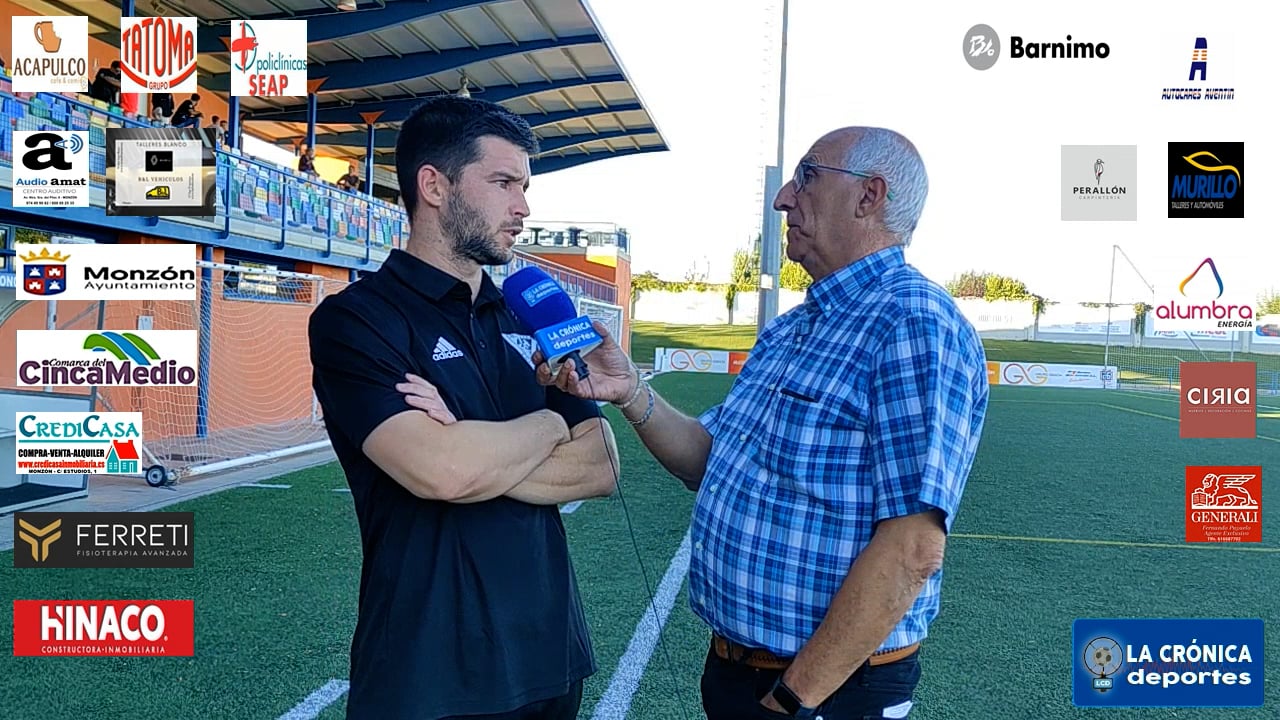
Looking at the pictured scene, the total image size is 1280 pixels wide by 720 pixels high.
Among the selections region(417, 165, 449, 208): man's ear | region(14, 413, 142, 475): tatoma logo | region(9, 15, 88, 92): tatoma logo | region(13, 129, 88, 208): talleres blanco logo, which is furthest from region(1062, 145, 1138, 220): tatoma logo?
region(9, 15, 88, 92): tatoma logo

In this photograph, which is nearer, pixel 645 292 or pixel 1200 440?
pixel 1200 440

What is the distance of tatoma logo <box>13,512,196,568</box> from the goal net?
Result: 1.90 m

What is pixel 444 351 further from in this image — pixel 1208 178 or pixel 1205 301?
pixel 1205 301

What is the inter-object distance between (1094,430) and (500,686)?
15.6 metres

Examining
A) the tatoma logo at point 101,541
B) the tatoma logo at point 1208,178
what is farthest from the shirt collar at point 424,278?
the tatoma logo at point 1208,178

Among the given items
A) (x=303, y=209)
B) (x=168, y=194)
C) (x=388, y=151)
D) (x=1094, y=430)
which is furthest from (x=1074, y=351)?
(x=168, y=194)

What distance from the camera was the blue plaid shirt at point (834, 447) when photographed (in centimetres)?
159

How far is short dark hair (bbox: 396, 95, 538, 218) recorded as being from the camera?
1896 mm

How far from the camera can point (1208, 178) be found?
6668 mm

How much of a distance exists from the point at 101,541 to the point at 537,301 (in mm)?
5529

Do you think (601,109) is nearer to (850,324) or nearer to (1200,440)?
(1200,440)

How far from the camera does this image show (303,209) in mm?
13102

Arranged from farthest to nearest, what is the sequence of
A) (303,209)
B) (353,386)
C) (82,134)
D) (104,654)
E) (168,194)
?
(303,209)
(168,194)
(82,134)
(104,654)
(353,386)

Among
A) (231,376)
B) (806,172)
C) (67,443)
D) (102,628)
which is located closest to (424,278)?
(806,172)
